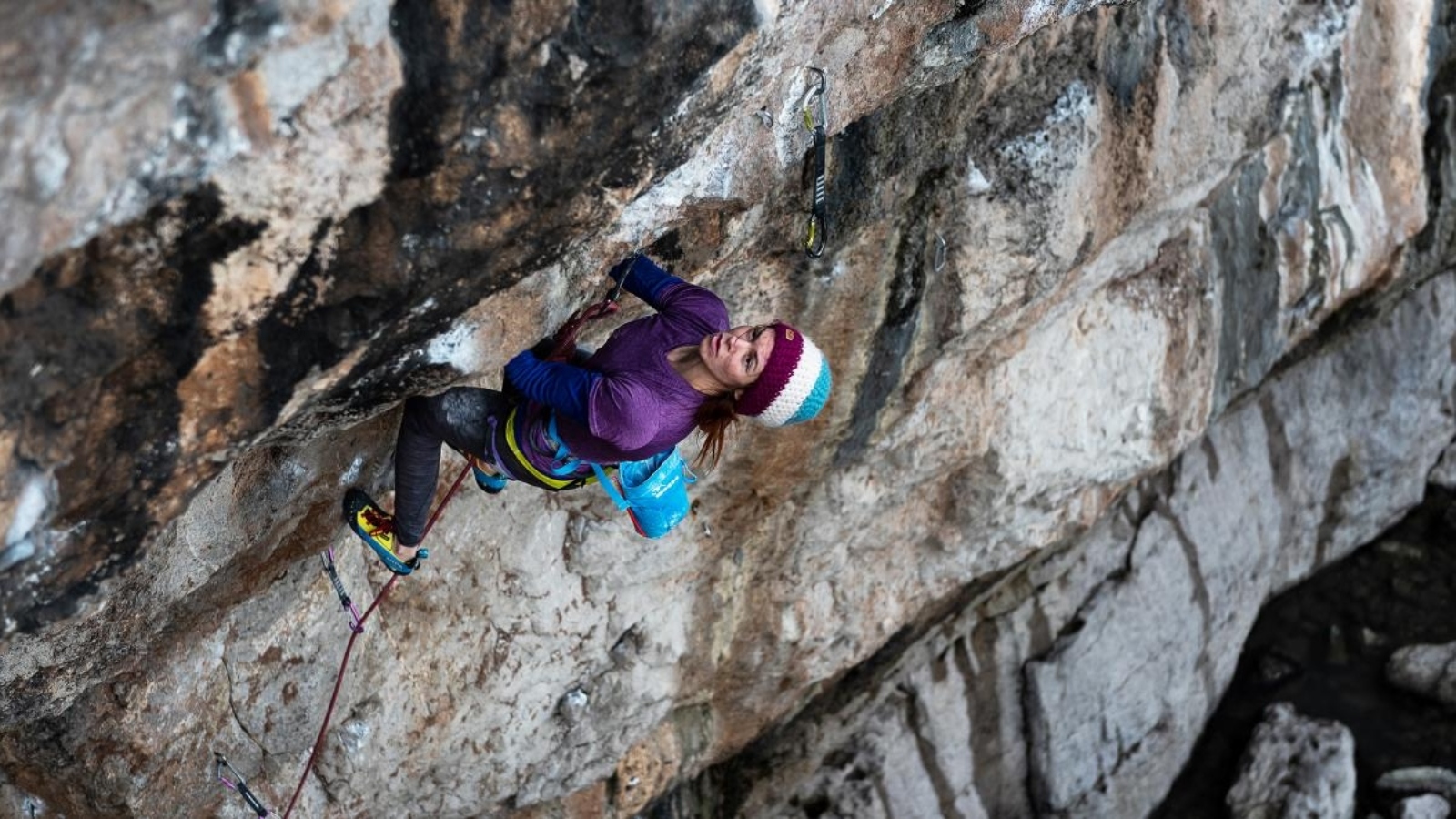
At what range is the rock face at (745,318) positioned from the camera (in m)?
2.86

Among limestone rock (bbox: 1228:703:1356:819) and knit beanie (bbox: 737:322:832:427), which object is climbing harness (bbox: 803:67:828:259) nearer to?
knit beanie (bbox: 737:322:832:427)

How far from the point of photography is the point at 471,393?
435cm

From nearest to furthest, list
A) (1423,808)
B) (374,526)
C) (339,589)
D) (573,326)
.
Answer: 1. (573,326)
2. (374,526)
3. (339,589)
4. (1423,808)

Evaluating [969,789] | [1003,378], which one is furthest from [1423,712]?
[1003,378]

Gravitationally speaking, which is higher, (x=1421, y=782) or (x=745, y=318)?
(x=745, y=318)

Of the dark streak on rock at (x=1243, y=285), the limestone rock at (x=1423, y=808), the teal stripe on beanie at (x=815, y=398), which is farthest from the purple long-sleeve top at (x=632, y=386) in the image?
the limestone rock at (x=1423, y=808)

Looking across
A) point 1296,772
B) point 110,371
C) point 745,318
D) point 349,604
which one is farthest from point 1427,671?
point 110,371

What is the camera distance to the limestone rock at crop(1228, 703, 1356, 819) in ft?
30.8

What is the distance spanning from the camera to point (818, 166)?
4551 millimetres

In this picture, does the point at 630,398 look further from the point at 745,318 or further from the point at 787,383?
the point at 745,318

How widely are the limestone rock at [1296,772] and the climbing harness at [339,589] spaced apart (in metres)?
6.88

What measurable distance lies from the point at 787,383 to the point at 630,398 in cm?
45

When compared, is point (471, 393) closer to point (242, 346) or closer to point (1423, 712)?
point (242, 346)

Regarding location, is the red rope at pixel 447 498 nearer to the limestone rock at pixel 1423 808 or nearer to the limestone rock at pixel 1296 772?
the limestone rock at pixel 1296 772
